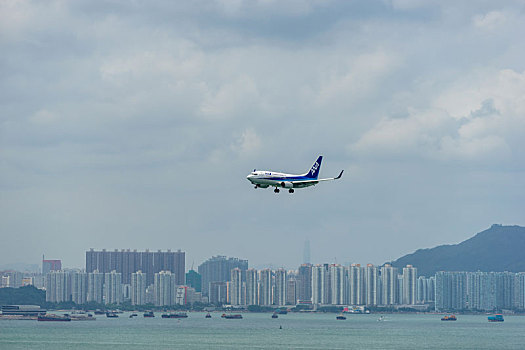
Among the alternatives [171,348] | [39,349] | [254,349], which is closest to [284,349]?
[254,349]

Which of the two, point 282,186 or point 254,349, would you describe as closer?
point 282,186

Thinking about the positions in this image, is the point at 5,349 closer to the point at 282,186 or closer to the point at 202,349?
the point at 202,349

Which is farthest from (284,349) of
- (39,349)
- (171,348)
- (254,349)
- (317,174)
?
(317,174)

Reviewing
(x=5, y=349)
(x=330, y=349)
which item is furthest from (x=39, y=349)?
(x=330, y=349)

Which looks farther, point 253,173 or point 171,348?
point 171,348

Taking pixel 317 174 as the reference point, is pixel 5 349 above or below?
below

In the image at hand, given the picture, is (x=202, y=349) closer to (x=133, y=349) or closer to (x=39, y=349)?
(x=133, y=349)

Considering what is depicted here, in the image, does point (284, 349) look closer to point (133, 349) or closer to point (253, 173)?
point (133, 349)

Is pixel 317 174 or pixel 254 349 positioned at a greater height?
pixel 317 174
